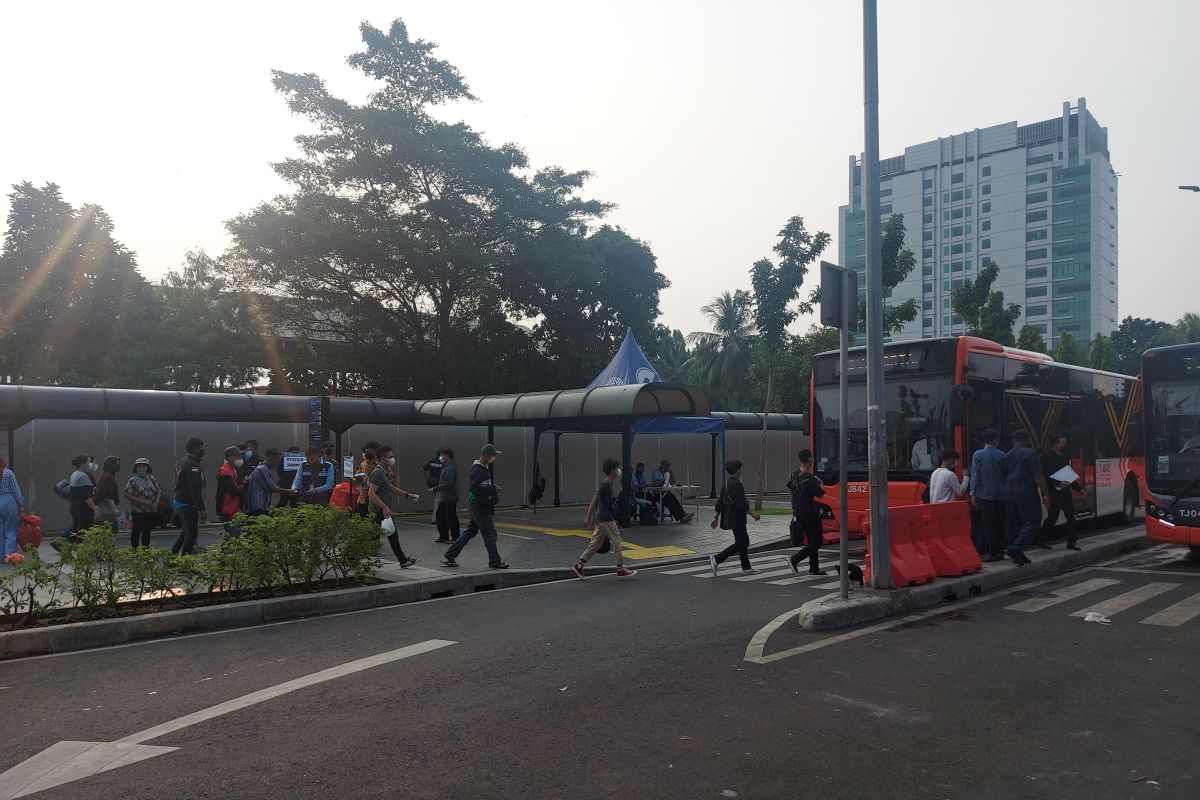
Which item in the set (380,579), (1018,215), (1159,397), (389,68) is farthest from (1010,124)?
(380,579)

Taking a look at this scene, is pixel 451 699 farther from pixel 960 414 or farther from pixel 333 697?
pixel 960 414

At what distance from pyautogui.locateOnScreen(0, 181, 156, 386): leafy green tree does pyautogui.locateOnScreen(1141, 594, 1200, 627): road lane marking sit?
36546 millimetres

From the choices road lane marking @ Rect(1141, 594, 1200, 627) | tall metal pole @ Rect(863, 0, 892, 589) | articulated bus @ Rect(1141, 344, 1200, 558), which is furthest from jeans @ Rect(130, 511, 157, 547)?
articulated bus @ Rect(1141, 344, 1200, 558)

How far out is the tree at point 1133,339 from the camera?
7625 centimetres

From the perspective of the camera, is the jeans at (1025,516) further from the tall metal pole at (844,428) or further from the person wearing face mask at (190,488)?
the person wearing face mask at (190,488)

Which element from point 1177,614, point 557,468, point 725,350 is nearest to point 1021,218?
point 725,350

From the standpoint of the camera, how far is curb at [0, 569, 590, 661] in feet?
25.3

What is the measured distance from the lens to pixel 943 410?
40.8 feet

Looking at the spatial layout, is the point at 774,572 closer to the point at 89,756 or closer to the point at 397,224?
the point at 89,756

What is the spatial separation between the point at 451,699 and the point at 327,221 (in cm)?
2789

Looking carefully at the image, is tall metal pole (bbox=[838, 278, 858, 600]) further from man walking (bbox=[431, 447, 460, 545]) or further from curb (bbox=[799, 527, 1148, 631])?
man walking (bbox=[431, 447, 460, 545])

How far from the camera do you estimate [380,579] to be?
10938mm

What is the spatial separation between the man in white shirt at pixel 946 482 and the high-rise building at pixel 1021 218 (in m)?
96.6

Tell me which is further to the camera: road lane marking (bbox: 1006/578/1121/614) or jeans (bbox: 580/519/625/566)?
jeans (bbox: 580/519/625/566)
